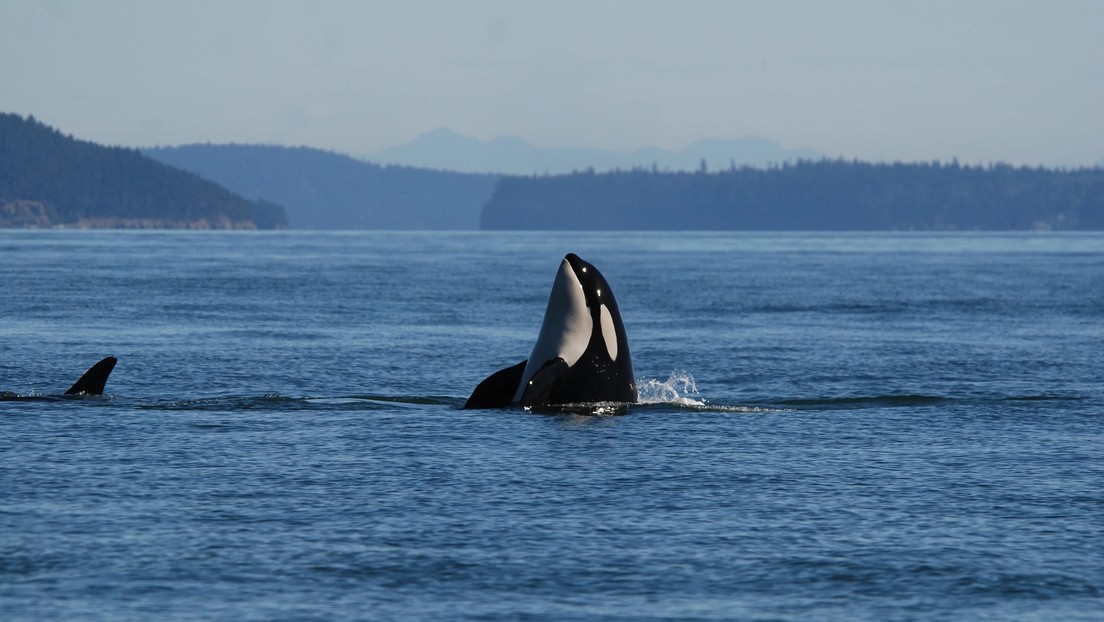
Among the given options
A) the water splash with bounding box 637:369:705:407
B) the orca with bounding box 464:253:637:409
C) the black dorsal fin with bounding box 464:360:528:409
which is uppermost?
the orca with bounding box 464:253:637:409

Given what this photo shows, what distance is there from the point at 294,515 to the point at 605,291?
7.14 meters

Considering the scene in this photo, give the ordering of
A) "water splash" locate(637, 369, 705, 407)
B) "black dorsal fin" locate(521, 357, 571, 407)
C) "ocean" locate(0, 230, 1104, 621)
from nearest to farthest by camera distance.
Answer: "ocean" locate(0, 230, 1104, 621), "black dorsal fin" locate(521, 357, 571, 407), "water splash" locate(637, 369, 705, 407)

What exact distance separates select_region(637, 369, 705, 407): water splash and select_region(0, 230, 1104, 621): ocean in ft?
0.49

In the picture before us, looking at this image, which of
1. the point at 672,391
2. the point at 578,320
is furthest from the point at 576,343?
the point at 672,391

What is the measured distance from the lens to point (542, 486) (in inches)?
580

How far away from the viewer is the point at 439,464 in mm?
15875

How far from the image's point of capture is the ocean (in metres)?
10.9

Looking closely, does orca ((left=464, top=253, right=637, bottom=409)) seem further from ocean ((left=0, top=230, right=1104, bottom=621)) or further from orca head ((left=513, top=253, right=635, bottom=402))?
ocean ((left=0, top=230, right=1104, bottom=621))

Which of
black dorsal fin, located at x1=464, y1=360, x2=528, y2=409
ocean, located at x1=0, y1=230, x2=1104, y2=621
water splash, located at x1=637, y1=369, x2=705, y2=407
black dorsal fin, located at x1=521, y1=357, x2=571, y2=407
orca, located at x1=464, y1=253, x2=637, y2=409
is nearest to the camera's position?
ocean, located at x1=0, y1=230, x2=1104, y2=621

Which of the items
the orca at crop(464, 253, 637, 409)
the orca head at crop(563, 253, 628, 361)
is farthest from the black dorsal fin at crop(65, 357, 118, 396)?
the orca head at crop(563, 253, 628, 361)

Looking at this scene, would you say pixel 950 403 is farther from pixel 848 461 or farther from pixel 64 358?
pixel 64 358

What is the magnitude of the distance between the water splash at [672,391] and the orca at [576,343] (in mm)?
1601

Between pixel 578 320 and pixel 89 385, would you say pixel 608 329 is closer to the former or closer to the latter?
pixel 578 320

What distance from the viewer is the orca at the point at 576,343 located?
19.2 metres
